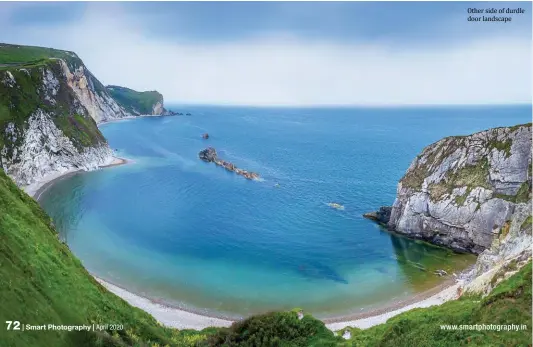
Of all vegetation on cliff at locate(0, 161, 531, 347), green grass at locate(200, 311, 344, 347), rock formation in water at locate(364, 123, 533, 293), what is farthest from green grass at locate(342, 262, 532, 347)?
rock formation in water at locate(364, 123, 533, 293)

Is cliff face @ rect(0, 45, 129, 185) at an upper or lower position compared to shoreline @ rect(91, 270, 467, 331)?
upper

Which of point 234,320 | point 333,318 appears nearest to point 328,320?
point 333,318

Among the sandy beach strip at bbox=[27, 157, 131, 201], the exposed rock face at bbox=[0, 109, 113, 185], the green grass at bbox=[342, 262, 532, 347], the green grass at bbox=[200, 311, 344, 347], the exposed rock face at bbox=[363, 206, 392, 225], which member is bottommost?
the exposed rock face at bbox=[363, 206, 392, 225]

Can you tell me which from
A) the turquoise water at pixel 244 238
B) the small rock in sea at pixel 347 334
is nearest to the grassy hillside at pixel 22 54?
the turquoise water at pixel 244 238

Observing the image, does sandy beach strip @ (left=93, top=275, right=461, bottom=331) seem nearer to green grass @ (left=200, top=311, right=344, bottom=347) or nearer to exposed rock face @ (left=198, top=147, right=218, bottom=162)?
green grass @ (left=200, top=311, right=344, bottom=347)

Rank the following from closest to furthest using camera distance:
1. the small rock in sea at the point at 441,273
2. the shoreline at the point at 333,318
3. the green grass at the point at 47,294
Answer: the green grass at the point at 47,294 < the shoreline at the point at 333,318 < the small rock in sea at the point at 441,273

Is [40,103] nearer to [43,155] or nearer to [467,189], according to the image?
[43,155]

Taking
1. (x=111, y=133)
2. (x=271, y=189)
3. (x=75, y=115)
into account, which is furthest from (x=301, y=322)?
(x=111, y=133)

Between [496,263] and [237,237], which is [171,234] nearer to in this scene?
[237,237]

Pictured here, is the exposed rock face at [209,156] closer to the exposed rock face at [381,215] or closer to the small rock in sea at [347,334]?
the exposed rock face at [381,215]
